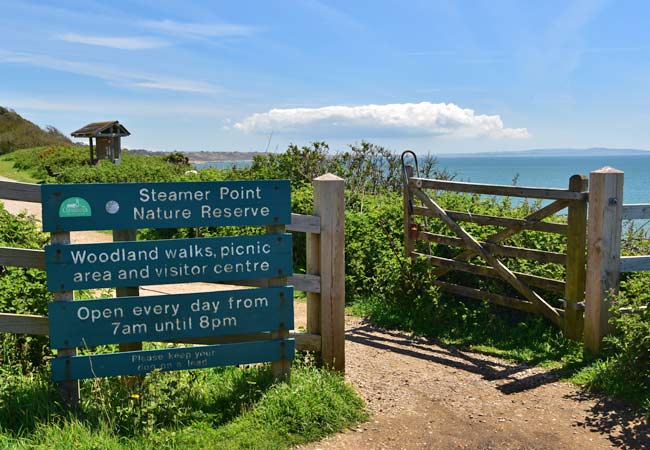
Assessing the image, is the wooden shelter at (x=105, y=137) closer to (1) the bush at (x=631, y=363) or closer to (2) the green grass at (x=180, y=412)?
(2) the green grass at (x=180, y=412)

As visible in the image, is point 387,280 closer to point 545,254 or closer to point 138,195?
point 545,254

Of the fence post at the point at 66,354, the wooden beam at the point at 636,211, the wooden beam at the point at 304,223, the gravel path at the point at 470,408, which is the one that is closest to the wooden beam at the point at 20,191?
the fence post at the point at 66,354

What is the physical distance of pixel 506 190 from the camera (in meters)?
7.30

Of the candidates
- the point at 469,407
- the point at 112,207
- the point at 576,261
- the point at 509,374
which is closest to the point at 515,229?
the point at 576,261

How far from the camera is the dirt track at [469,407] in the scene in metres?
4.66

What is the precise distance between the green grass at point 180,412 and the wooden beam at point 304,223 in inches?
47.5

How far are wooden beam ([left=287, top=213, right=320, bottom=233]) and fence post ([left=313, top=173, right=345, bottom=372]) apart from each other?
0.05 metres

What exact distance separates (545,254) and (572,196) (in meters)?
0.78

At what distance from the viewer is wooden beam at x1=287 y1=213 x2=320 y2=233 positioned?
5195 millimetres

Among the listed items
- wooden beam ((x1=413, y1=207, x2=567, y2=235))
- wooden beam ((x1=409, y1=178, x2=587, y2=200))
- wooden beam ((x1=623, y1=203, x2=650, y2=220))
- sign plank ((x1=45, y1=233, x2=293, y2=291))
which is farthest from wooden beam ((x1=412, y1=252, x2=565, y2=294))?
sign plank ((x1=45, y1=233, x2=293, y2=291))

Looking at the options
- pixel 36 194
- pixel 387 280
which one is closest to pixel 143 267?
pixel 36 194

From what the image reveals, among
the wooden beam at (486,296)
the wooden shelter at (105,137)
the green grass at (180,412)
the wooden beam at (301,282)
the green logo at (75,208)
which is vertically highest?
the wooden shelter at (105,137)

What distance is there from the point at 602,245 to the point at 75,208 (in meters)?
5.04

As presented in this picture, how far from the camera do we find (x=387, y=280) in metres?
8.44
